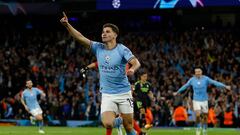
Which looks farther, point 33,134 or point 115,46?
point 33,134

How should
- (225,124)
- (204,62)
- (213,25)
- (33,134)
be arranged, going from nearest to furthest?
(33,134), (225,124), (204,62), (213,25)

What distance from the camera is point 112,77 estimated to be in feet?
43.8

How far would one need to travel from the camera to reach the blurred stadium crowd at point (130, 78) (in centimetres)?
3362

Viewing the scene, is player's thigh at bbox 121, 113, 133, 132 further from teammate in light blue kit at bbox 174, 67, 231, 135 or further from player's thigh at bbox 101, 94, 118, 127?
teammate in light blue kit at bbox 174, 67, 231, 135

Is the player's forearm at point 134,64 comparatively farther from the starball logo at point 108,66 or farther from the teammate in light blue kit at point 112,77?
the starball logo at point 108,66

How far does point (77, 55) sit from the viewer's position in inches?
1592

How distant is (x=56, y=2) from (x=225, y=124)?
13.1 metres

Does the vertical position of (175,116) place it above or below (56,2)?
below

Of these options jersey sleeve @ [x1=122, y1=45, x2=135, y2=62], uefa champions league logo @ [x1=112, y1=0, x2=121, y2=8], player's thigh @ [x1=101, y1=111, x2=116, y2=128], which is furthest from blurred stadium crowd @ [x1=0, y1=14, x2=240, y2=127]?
jersey sleeve @ [x1=122, y1=45, x2=135, y2=62]

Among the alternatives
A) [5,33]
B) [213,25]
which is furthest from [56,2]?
[213,25]

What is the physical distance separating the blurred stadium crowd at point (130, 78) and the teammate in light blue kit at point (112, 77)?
18.9 meters

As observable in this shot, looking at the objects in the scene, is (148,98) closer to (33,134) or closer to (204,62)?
(33,134)

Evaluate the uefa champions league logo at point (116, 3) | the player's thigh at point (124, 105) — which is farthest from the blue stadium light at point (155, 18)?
the player's thigh at point (124, 105)

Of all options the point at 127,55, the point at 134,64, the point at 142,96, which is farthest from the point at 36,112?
the point at 134,64
